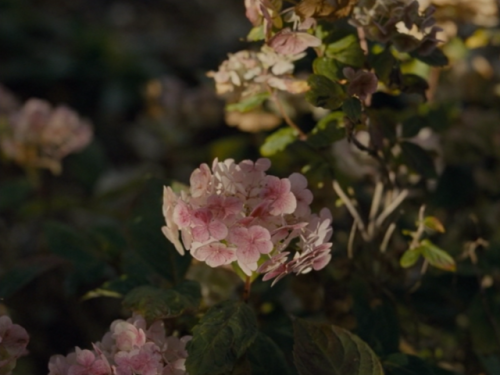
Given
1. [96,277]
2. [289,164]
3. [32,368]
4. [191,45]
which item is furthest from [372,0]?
[191,45]

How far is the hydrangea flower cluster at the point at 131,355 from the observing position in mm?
810

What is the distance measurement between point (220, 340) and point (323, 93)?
0.32m

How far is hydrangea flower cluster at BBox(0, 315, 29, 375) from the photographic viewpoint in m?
0.85

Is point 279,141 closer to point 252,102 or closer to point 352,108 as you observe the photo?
point 252,102

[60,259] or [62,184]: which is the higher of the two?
[60,259]

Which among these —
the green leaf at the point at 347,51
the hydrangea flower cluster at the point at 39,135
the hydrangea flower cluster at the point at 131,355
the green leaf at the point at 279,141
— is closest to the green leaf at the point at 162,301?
the hydrangea flower cluster at the point at 131,355

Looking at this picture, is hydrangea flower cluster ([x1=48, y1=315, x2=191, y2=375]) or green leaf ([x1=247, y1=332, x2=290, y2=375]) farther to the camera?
green leaf ([x1=247, y1=332, x2=290, y2=375])

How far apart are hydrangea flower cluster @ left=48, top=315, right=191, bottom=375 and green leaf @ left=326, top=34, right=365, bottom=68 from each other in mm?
404

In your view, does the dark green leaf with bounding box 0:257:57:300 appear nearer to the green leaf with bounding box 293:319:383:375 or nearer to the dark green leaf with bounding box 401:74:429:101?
the green leaf with bounding box 293:319:383:375

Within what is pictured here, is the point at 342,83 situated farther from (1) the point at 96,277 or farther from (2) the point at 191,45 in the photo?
(2) the point at 191,45

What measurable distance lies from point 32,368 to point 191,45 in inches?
79.6

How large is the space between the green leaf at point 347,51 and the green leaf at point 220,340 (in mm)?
346

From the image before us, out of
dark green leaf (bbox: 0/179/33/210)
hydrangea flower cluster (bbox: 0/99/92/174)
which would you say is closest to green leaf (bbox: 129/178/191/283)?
hydrangea flower cluster (bbox: 0/99/92/174)

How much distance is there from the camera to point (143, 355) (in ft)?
2.67
